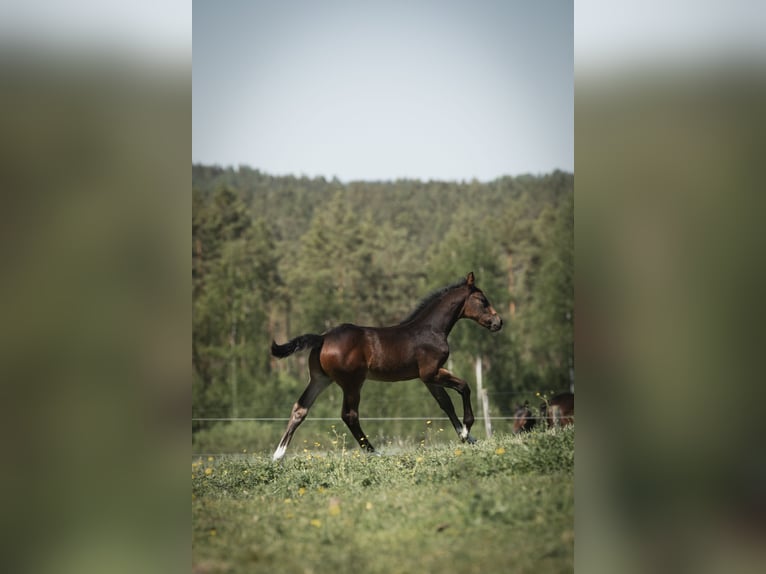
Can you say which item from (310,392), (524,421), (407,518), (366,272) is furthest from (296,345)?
(366,272)

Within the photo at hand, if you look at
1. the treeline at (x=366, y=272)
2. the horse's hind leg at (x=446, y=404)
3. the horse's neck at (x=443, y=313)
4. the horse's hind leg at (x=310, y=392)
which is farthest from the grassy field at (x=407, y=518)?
the treeline at (x=366, y=272)

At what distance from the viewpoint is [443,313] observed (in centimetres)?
760

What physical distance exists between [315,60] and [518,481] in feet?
18.5

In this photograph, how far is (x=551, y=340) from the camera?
66.2ft

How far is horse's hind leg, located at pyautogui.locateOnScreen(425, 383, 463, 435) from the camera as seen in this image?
7.16 m

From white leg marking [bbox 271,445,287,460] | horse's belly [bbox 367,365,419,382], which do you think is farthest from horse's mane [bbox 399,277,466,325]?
white leg marking [bbox 271,445,287,460]

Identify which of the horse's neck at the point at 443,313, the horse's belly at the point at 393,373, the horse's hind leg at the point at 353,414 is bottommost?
the horse's hind leg at the point at 353,414

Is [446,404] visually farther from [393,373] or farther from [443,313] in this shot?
[443,313]

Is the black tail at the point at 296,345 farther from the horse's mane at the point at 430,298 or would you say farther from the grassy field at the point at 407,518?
the grassy field at the point at 407,518

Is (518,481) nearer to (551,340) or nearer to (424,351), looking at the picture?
(424,351)

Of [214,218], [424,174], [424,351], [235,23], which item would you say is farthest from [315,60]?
[214,218]

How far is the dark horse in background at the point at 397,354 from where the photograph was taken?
715 cm

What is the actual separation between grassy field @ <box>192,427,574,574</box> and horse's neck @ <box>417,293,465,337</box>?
6.46ft
